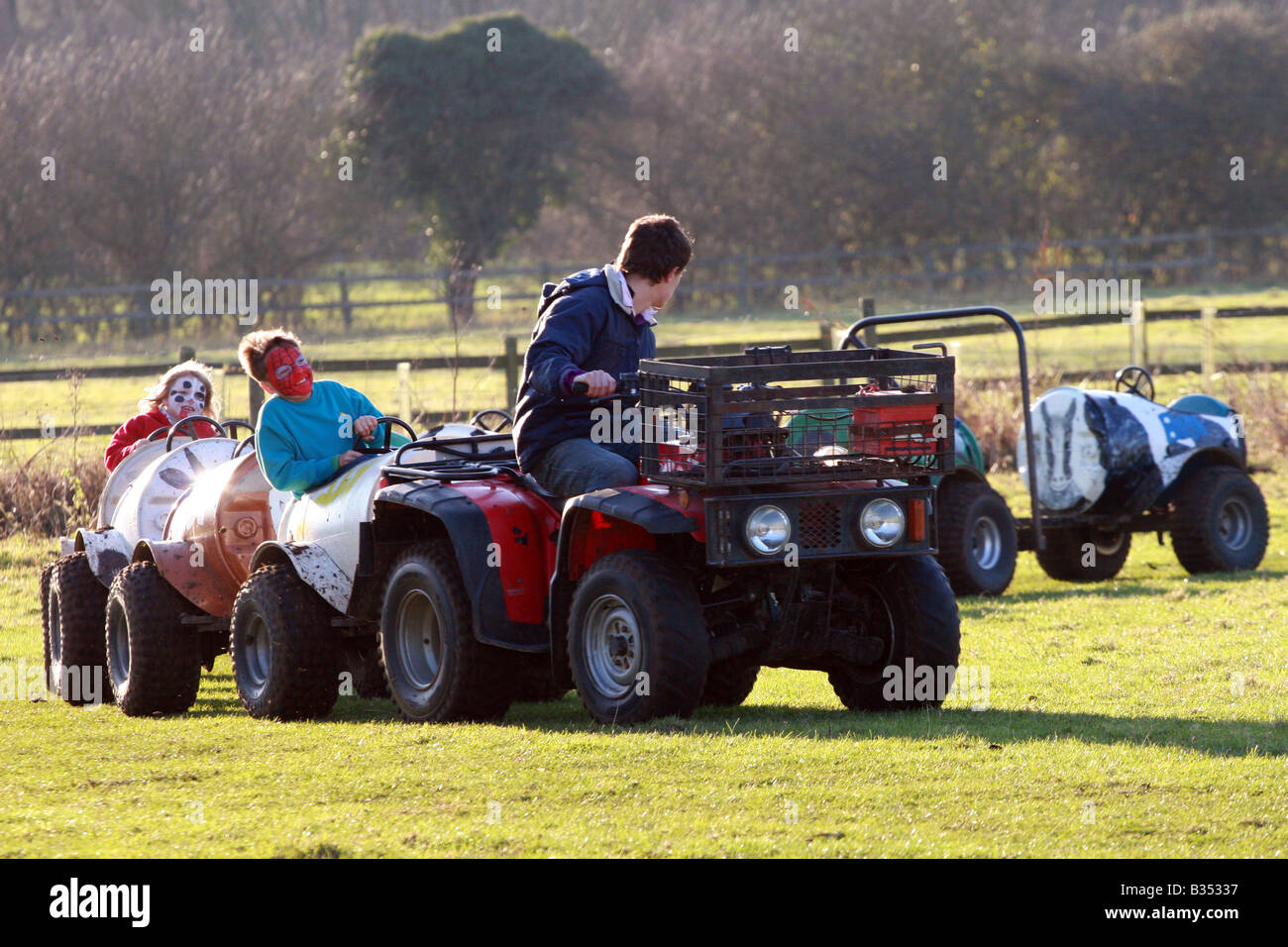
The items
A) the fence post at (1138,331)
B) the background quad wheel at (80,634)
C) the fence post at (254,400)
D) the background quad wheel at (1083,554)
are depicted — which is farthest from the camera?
the fence post at (1138,331)

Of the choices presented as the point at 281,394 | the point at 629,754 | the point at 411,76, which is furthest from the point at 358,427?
the point at 411,76

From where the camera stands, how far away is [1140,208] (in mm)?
44719

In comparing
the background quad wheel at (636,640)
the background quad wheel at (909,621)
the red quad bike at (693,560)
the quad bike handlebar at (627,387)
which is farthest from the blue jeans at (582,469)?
the background quad wheel at (909,621)

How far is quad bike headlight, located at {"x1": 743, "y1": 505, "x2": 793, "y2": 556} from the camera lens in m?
6.98

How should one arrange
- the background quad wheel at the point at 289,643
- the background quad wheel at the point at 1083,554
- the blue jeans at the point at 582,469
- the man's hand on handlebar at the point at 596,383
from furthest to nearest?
the background quad wheel at the point at 1083,554 → the background quad wheel at the point at 289,643 → the blue jeans at the point at 582,469 → the man's hand on handlebar at the point at 596,383

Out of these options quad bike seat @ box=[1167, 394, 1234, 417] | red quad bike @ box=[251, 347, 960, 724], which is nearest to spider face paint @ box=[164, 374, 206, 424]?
red quad bike @ box=[251, 347, 960, 724]

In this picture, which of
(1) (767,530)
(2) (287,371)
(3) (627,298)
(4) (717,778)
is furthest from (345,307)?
(4) (717,778)

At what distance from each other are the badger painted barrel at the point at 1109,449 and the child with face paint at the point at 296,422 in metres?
6.13

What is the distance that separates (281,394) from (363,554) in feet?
3.39

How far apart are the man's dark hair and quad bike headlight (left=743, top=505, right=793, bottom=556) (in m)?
1.17

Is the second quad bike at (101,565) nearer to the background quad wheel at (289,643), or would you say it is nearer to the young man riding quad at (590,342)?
the background quad wheel at (289,643)

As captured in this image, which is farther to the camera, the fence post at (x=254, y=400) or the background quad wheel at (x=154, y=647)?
the fence post at (x=254, y=400)

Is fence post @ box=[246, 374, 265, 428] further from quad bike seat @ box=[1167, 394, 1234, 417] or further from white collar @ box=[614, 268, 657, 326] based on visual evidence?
white collar @ box=[614, 268, 657, 326]

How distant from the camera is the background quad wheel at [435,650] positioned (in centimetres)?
770
